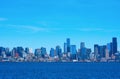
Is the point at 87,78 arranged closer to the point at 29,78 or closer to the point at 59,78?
the point at 59,78

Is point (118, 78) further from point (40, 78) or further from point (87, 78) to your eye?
point (40, 78)

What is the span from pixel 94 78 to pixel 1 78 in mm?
31325

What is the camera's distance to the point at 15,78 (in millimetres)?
139125

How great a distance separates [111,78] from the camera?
136 m

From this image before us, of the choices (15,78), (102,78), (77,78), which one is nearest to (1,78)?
(15,78)

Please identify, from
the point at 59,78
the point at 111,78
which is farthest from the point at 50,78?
the point at 111,78

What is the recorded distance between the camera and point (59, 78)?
137000mm

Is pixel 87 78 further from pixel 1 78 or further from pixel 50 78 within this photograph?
pixel 1 78

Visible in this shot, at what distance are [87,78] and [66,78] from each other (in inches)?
278

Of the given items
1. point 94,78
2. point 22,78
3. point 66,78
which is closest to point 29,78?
point 22,78

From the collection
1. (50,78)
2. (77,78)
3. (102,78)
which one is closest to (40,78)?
(50,78)

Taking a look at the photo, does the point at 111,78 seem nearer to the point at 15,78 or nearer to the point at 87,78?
the point at 87,78

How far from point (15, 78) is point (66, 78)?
17.5 meters

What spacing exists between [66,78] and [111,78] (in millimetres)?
15056
